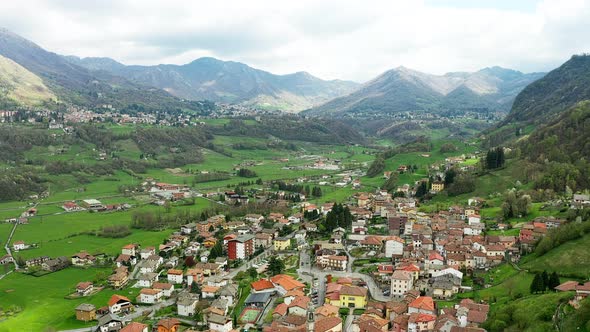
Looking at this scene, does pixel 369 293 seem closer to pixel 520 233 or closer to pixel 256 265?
pixel 256 265

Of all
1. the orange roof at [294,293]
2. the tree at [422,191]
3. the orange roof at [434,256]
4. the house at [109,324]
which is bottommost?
the house at [109,324]

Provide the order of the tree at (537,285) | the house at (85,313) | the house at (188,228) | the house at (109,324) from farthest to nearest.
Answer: the house at (188,228) < the house at (85,313) < the house at (109,324) < the tree at (537,285)

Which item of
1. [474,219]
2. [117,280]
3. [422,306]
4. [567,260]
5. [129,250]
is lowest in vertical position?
[117,280]

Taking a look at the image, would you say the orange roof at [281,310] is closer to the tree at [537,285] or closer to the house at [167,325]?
the house at [167,325]

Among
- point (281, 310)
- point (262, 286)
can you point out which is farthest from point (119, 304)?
point (281, 310)

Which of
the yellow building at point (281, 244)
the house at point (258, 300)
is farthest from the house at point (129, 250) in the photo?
the house at point (258, 300)

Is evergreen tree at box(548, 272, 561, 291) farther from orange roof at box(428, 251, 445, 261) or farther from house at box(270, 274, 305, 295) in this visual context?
house at box(270, 274, 305, 295)

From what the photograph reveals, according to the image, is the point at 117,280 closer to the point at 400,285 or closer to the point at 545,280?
the point at 400,285
